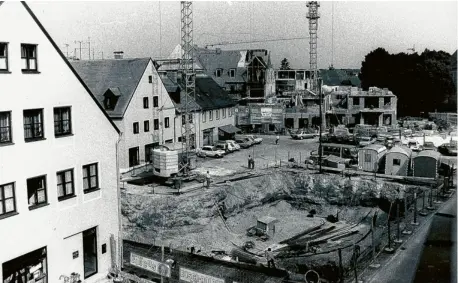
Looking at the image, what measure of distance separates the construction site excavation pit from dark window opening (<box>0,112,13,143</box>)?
17001 mm

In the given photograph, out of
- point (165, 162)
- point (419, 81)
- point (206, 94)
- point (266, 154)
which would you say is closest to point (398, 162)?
point (266, 154)

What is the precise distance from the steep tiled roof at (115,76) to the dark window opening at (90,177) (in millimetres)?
22620

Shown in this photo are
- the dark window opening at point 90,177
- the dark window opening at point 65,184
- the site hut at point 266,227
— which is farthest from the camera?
the site hut at point 266,227

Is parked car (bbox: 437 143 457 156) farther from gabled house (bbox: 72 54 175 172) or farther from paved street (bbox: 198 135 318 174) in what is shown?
gabled house (bbox: 72 54 175 172)

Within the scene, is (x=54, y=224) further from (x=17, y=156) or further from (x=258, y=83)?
(x=258, y=83)

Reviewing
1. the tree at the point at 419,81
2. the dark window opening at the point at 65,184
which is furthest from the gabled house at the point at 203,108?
the tree at the point at 419,81

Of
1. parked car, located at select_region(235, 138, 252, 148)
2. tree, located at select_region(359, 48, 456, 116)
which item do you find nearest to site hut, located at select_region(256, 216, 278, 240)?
parked car, located at select_region(235, 138, 252, 148)

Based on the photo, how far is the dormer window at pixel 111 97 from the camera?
149ft

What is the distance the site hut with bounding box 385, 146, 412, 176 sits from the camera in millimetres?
45531

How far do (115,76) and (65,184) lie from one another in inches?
1132

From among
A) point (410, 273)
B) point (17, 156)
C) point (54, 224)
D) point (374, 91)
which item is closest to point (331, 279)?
point (410, 273)

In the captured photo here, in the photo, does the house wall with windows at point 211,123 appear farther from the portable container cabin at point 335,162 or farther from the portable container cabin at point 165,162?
the portable container cabin at point 335,162

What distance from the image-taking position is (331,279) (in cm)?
2236

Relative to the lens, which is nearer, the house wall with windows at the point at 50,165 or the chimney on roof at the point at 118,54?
the house wall with windows at the point at 50,165
